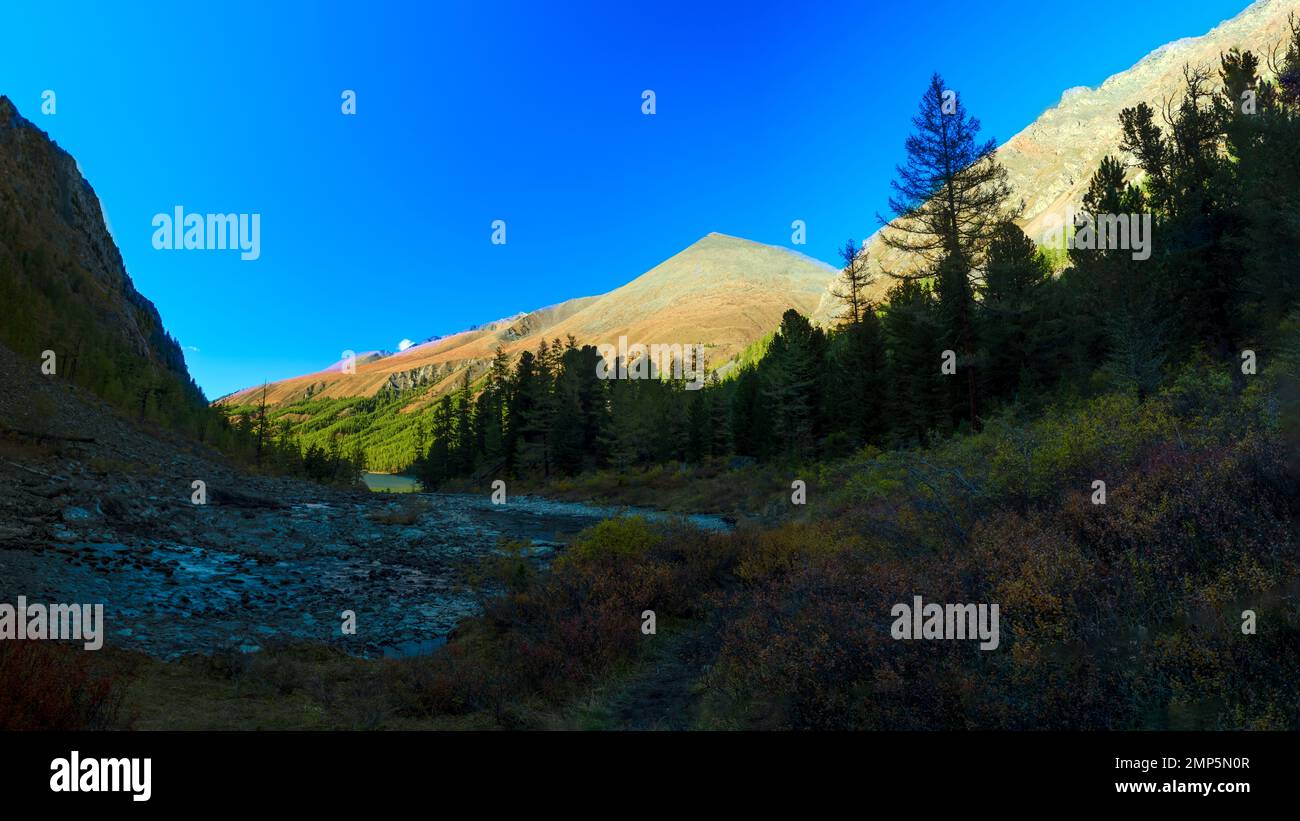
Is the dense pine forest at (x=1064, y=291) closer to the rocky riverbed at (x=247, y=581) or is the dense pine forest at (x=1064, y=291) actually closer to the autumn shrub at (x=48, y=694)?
the rocky riverbed at (x=247, y=581)

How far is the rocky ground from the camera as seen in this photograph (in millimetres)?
10078

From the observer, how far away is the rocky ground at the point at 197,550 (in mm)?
10078

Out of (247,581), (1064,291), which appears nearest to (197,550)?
(247,581)

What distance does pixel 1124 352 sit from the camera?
19328 millimetres

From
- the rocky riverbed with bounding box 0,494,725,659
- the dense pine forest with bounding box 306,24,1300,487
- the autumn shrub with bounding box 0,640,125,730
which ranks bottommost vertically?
the rocky riverbed with bounding box 0,494,725,659

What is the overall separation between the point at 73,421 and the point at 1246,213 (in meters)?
51.3

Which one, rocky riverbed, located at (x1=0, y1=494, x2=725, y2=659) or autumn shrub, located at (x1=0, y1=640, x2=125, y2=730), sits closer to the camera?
autumn shrub, located at (x1=0, y1=640, x2=125, y2=730)

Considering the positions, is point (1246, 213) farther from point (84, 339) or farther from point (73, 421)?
point (84, 339)

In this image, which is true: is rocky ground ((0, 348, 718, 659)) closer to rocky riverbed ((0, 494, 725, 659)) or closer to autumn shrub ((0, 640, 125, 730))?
rocky riverbed ((0, 494, 725, 659))

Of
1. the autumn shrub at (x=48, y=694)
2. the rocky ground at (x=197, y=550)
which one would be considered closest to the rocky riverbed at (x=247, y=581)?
the rocky ground at (x=197, y=550)

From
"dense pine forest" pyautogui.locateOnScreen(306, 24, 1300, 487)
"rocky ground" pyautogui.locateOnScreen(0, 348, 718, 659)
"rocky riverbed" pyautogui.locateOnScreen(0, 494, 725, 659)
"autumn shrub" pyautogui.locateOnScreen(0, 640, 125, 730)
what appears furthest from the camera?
"dense pine forest" pyautogui.locateOnScreen(306, 24, 1300, 487)

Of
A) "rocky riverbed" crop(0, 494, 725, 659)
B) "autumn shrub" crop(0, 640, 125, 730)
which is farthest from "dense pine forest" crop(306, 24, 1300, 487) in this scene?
"autumn shrub" crop(0, 640, 125, 730)

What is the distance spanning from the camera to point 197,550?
49.6 ft
